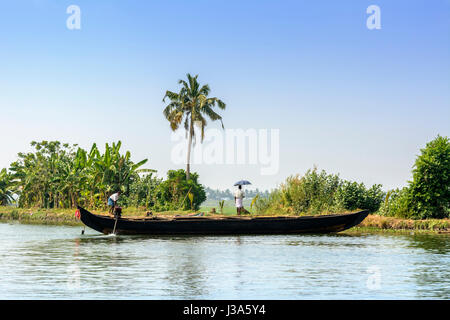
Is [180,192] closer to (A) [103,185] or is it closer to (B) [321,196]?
(A) [103,185]

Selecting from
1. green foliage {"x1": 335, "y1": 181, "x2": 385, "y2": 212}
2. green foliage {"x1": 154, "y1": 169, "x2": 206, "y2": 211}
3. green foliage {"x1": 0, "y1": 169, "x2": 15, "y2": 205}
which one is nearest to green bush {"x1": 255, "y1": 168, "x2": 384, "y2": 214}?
green foliage {"x1": 335, "y1": 181, "x2": 385, "y2": 212}

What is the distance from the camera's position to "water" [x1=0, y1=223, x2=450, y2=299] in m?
13.1

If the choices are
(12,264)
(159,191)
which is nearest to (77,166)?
(159,191)

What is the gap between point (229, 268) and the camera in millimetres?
17078

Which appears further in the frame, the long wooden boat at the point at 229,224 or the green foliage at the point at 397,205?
the green foliage at the point at 397,205

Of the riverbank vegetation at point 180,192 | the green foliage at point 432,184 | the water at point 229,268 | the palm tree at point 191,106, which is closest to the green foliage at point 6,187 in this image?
the riverbank vegetation at point 180,192

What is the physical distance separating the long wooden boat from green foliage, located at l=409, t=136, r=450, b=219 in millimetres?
3087

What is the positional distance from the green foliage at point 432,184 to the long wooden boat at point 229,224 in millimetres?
3087

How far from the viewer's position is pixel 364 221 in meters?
32.4

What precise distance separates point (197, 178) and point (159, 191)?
5.53m

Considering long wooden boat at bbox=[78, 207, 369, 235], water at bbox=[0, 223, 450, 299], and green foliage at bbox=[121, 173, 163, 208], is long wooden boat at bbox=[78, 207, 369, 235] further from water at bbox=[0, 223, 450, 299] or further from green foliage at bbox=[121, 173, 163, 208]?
green foliage at bbox=[121, 173, 163, 208]

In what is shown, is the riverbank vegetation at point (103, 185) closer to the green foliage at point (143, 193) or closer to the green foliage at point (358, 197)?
the green foliage at point (143, 193)

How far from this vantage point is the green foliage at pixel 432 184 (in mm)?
30328
